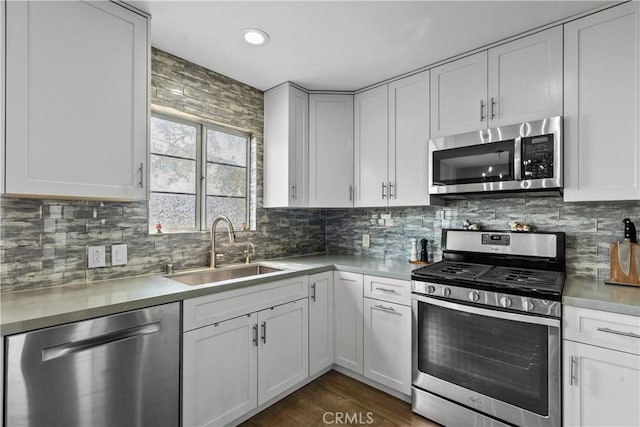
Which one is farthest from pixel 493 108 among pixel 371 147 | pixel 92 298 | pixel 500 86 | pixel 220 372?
pixel 92 298

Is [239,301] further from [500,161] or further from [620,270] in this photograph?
[620,270]

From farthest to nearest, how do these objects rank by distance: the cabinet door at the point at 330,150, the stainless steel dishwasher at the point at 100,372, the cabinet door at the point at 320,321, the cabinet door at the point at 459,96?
the cabinet door at the point at 330,150 < the cabinet door at the point at 320,321 < the cabinet door at the point at 459,96 < the stainless steel dishwasher at the point at 100,372

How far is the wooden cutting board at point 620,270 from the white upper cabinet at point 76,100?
275 cm

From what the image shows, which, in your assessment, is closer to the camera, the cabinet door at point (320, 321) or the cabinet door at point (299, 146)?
the cabinet door at point (320, 321)

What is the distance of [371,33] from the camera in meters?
1.97

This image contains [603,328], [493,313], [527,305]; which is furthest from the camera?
[493,313]

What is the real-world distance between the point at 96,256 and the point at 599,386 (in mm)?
2739

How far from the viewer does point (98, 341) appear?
1.37 m

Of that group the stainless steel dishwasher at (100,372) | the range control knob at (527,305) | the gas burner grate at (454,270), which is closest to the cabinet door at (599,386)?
the range control knob at (527,305)

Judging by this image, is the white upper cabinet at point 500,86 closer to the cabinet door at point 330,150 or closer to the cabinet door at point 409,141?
the cabinet door at point 409,141


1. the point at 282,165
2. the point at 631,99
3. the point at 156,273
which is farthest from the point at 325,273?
the point at 631,99

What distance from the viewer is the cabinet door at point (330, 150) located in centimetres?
284

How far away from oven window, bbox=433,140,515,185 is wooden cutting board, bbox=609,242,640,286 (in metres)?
0.70

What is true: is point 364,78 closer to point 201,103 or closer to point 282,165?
point 282,165
